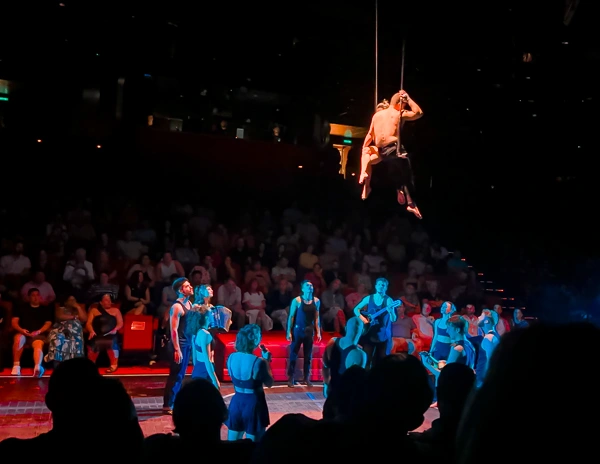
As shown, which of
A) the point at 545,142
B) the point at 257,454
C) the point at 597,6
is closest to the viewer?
the point at 257,454

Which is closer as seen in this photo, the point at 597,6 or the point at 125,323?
the point at 597,6

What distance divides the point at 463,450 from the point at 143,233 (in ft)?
36.1

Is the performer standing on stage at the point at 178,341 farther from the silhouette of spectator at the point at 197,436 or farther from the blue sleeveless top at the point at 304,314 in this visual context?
the silhouette of spectator at the point at 197,436

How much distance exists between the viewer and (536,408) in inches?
29.9

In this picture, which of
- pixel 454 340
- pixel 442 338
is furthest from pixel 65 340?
pixel 454 340

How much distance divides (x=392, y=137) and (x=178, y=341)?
380 centimetres

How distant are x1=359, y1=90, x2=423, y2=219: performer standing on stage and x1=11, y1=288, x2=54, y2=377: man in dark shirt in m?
5.48

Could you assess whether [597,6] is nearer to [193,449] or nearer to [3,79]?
[193,449]

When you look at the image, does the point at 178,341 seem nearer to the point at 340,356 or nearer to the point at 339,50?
the point at 340,356

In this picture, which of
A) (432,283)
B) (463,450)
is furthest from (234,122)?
(463,450)

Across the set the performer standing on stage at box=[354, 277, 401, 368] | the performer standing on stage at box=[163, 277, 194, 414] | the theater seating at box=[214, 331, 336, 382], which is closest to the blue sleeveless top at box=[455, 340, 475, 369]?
the performer standing on stage at box=[354, 277, 401, 368]

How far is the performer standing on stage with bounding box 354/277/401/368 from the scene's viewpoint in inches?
305

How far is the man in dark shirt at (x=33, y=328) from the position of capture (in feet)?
27.6

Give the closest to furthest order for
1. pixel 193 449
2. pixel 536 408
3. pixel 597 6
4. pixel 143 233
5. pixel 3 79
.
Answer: pixel 536 408 < pixel 193 449 < pixel 597 6 < pixel 143 233 < pixel 3 79
